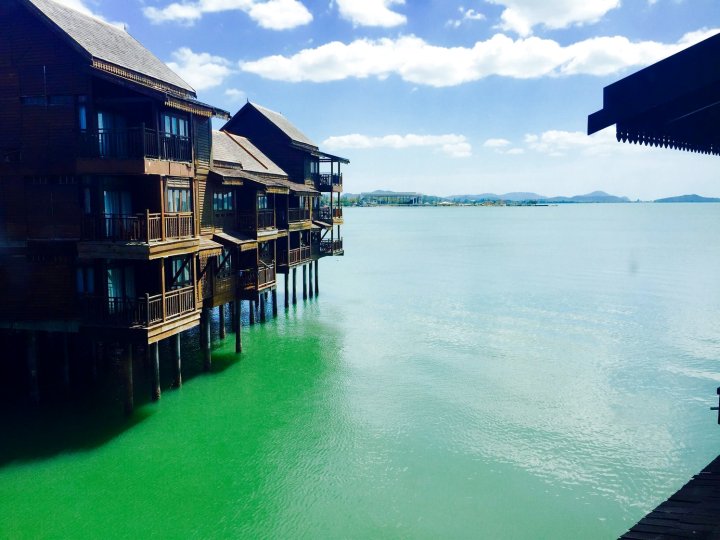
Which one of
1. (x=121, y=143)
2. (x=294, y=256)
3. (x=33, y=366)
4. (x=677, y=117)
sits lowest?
(x=33, y=366)

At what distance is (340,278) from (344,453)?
43.7m

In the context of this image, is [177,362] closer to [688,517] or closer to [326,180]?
[688,517]

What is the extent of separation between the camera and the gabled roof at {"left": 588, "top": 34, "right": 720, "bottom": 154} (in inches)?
274

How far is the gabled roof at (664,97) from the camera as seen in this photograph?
6.95 metres

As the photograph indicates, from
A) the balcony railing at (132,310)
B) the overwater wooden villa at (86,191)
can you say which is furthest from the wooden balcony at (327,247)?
the balcony railing at (132,310)

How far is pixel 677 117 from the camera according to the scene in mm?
8742

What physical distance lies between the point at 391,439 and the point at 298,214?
23.0 meters

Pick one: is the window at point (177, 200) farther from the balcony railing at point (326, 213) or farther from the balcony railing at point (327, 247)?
the balcony railing at point (326, 213)

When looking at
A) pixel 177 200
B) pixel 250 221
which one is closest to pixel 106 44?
pixel 177 200

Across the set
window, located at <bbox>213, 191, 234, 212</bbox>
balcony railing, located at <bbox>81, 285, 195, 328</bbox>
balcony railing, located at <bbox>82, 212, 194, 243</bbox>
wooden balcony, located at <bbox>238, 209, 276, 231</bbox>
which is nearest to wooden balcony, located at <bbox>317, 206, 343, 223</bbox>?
wooden balcony, located at <bbox>238, 209, 276, 231</bbox>

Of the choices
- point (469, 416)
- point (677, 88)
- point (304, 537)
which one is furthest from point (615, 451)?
point (677, 88)

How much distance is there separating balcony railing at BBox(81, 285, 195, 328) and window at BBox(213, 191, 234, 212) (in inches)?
311

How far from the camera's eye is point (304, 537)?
14.6 meters

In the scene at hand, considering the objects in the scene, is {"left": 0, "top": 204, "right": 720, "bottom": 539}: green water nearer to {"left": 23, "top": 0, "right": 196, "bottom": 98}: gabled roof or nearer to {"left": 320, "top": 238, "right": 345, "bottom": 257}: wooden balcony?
{"left": 320, "top": 238, "right": 345, "bottom": 257}: wooden balcony
